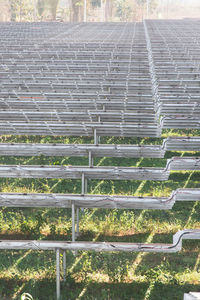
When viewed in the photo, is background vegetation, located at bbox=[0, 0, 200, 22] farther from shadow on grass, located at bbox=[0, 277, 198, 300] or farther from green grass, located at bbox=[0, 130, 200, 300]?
shadow on grass, located at bbox=[0, 277, 198, 300]

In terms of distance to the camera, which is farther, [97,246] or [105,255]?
[105,255]

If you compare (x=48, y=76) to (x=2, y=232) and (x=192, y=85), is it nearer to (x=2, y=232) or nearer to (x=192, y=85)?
(x=192, y=85)

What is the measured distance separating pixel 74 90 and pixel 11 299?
6205mm

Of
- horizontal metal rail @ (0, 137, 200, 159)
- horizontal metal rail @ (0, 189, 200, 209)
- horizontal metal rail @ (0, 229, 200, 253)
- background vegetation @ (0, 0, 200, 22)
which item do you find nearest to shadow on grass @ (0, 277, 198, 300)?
horizontal metal rail @ (0, 229, 200, 253)

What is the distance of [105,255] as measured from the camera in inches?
174

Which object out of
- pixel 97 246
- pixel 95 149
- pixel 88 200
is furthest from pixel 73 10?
pixel 97 246

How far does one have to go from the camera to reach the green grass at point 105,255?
3.86m

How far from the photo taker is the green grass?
386cm

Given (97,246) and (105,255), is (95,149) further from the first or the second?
(97,246)

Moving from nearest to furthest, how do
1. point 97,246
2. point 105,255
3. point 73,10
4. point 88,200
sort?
point 97,246 < point 88,200 < point 105,255 < point 73,10

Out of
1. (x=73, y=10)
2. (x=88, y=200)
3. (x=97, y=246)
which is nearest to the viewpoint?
(x=97, y=246)

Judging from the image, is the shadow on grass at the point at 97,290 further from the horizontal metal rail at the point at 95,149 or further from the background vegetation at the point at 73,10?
the background vegetation at the point at 73,10

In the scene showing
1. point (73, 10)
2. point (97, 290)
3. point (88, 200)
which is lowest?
point (97, 290)

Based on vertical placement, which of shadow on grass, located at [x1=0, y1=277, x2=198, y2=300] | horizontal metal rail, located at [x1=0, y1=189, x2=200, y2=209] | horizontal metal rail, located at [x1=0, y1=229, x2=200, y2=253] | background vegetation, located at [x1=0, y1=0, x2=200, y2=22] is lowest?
shadow on grass, located at [x1=0, y1=277, x2=198, y2=300]
